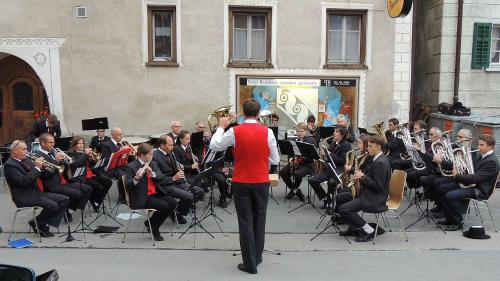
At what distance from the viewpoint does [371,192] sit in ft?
23.8

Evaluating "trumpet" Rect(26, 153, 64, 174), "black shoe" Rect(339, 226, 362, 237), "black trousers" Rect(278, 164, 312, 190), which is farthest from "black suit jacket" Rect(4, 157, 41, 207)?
"black trousers" Rect(278, 164, 312, 190)

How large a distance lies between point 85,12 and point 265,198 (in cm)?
893

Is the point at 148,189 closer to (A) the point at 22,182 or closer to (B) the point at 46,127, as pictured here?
(A) the point at 22,182

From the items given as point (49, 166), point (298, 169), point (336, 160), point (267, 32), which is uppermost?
point (267, 32)

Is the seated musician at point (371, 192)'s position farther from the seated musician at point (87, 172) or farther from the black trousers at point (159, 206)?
the seated musician at point (87, 172)

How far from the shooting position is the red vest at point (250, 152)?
5.93 meters

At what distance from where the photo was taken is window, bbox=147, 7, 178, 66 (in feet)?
43.0

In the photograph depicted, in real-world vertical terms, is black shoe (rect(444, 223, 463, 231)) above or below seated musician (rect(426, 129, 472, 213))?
below

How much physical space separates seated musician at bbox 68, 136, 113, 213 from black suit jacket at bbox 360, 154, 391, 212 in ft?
14.9

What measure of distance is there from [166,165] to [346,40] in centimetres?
754

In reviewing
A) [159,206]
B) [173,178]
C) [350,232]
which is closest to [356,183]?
[350,232]

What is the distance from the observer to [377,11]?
13250 millimetres

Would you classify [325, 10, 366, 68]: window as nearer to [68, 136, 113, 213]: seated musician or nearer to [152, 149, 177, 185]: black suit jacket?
[152, 149, 177, 185]: black suit jacket

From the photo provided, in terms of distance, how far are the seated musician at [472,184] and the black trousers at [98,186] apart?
5819mm
